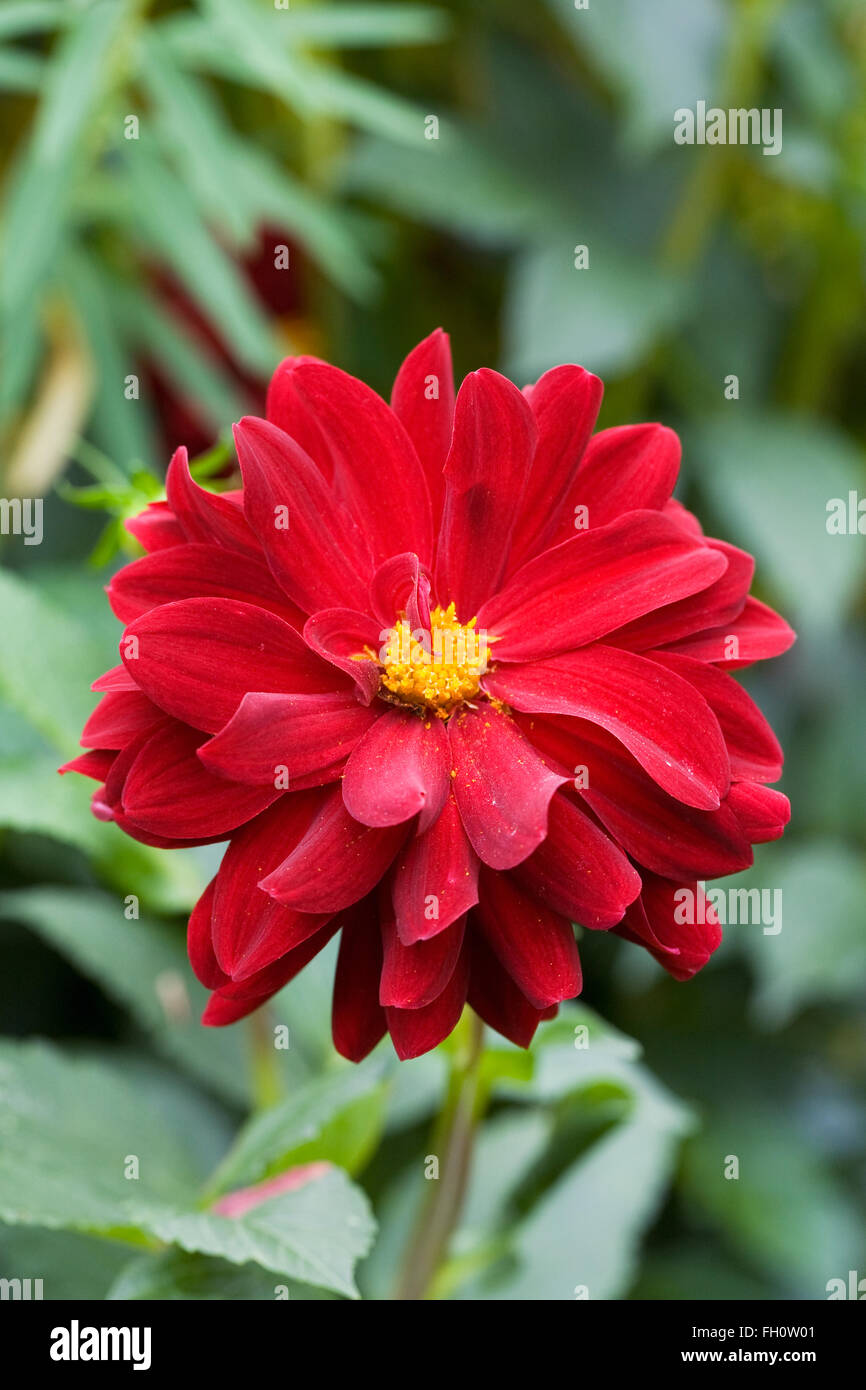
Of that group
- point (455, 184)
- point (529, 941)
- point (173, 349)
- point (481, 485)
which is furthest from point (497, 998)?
point (455, 184)

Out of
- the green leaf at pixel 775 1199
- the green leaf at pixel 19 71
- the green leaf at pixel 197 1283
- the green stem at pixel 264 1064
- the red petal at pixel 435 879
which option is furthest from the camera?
the green leaf at pixel 775 1199

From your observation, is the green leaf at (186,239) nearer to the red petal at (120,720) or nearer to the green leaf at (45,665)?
the green leaf at (45,665)

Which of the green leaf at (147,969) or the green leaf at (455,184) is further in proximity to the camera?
the green leaf at (455,184)

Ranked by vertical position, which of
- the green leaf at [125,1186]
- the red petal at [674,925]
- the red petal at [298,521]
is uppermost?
the red petal at [298,521]

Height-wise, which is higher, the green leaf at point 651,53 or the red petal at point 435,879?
the green leaf at point 651,53

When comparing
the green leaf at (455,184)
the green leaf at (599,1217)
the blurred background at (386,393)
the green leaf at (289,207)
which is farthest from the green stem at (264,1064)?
the green leaf at (455,184)
